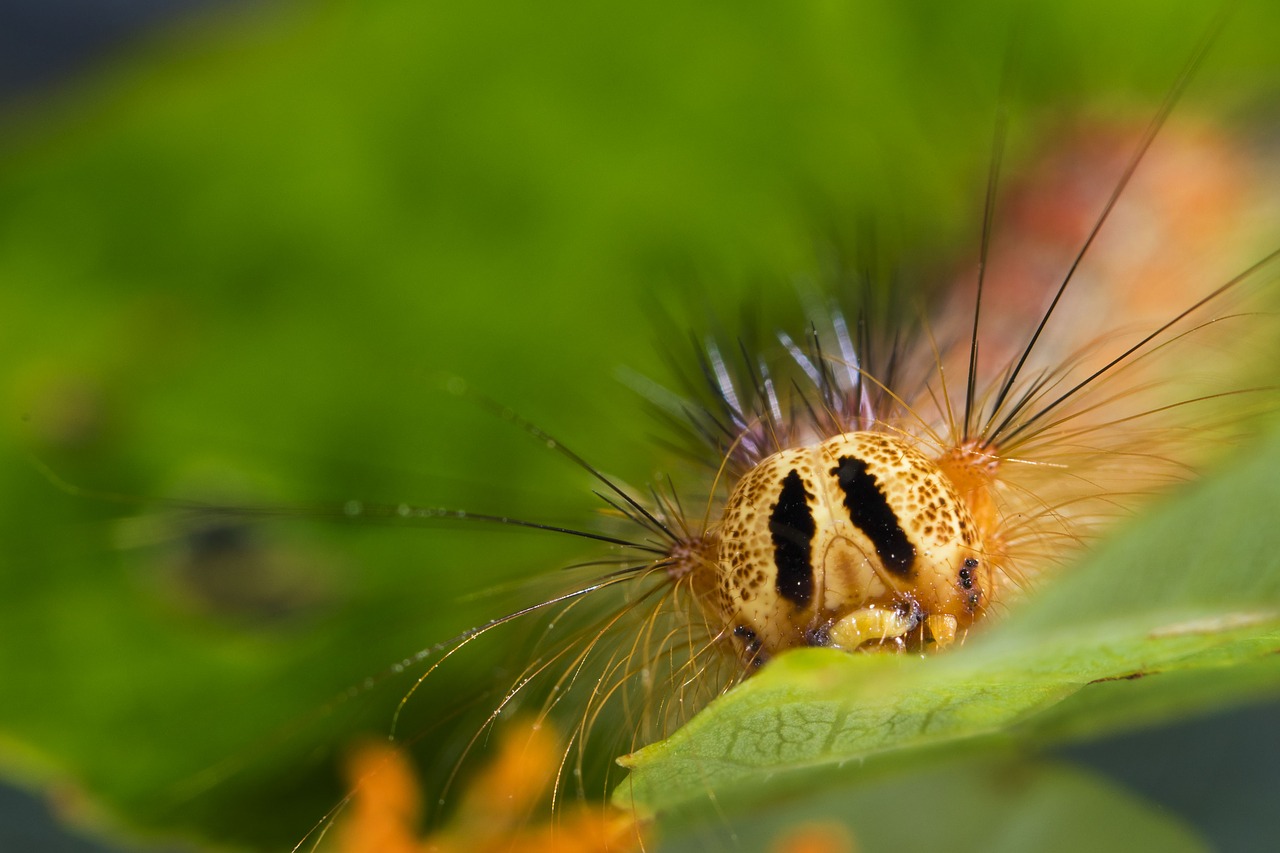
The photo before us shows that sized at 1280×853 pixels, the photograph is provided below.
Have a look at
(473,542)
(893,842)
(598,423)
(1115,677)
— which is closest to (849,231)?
(598,423)

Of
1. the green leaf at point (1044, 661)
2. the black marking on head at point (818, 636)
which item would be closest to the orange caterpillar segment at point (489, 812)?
the green leaf at point (1044, 661)

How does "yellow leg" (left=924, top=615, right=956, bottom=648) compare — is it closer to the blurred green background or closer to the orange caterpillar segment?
the orange caterpillar segment

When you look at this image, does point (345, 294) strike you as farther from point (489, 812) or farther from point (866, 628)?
point (866, 628)

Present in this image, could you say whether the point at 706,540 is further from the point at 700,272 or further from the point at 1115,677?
the point at 700,272

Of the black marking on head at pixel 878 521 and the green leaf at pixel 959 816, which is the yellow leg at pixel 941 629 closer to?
the black marking on head at pixel 878 521

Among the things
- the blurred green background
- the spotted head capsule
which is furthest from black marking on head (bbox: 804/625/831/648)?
the blurred green background

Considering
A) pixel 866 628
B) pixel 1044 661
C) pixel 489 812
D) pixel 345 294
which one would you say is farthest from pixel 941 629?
pixel 345 294
